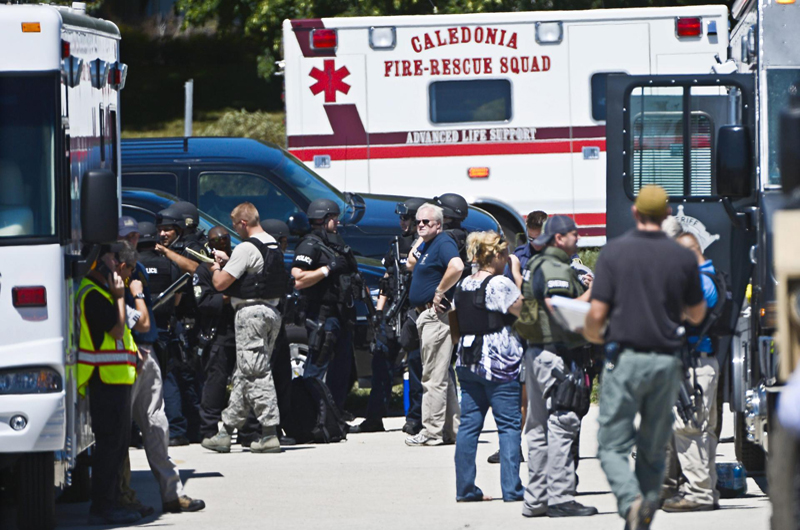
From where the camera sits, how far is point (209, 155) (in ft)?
41.2

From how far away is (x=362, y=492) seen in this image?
8.40 meters

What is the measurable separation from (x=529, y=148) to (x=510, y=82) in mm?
778

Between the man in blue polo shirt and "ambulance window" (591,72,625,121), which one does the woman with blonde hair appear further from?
"ambulance window" (591,72,625,121)

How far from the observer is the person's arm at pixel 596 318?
5984 mm

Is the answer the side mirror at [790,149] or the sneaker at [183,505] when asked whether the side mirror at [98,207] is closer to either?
the sneaker at [183,505]

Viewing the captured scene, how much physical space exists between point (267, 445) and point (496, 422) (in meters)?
2.81

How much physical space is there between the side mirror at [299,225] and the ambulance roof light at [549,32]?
4.94 meters

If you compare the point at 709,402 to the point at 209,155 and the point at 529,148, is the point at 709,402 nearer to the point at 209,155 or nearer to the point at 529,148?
the point at 209,155

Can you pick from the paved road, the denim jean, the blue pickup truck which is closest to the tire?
the paved road

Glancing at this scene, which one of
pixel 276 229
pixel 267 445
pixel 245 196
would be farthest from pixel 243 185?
pixel 267 445

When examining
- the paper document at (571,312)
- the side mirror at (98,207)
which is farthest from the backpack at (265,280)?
the paper document at (571,312)

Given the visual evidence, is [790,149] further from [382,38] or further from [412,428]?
[382,38]

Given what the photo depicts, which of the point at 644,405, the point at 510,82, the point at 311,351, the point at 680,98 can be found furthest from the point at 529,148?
the point at 644,405

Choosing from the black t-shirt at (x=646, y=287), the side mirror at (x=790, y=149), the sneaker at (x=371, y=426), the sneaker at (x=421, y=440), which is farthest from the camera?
the sneaker at (x=371, y=426)
